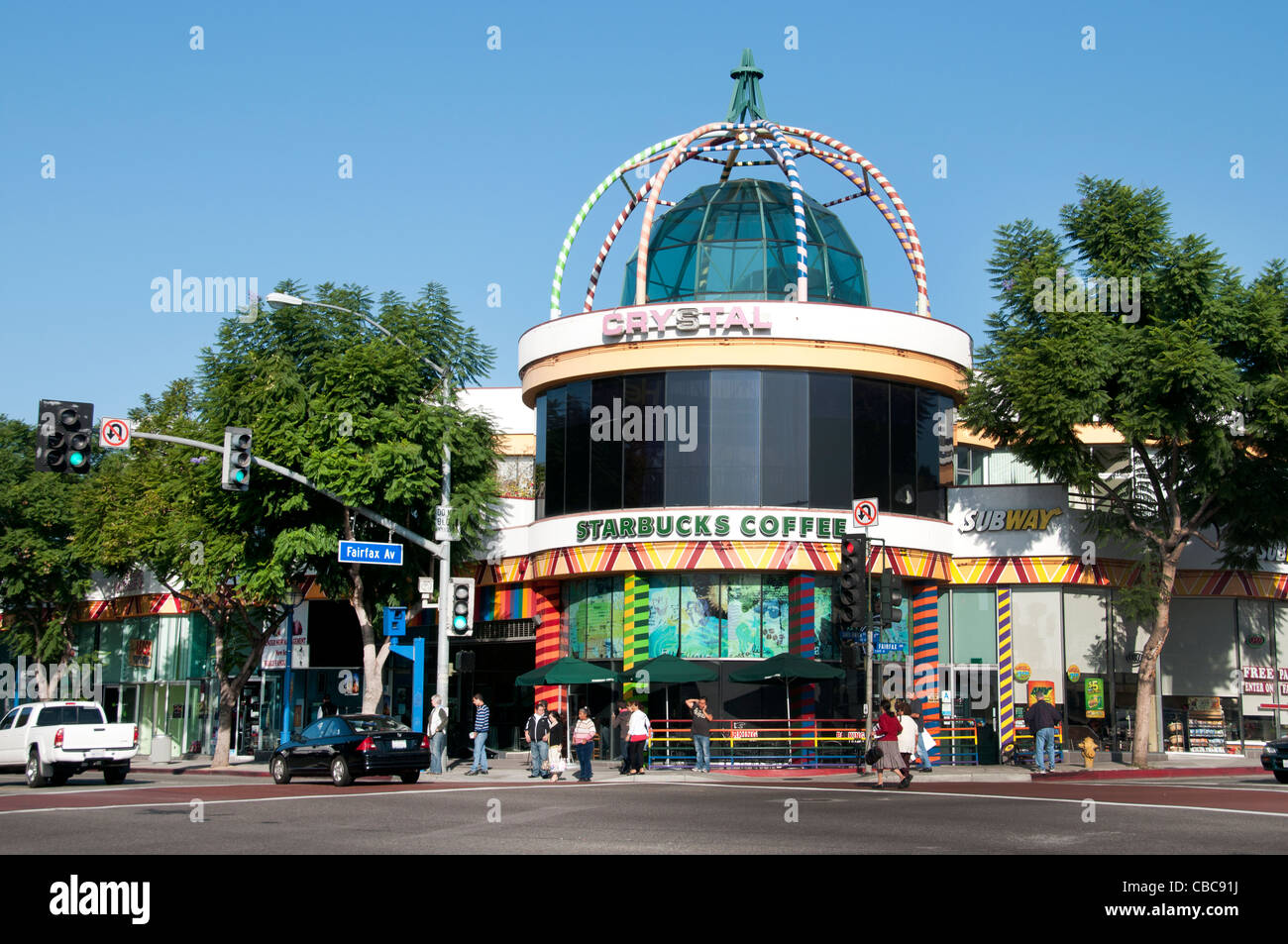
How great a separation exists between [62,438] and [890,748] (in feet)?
52.2

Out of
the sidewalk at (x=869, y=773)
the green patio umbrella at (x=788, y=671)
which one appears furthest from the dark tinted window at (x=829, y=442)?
the sidewalk at (x=869, y=773)

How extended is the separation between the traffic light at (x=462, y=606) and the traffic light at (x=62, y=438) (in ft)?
30.3

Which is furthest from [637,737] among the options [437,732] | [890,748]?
[890,748]

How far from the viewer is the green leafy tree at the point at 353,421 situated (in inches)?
1351

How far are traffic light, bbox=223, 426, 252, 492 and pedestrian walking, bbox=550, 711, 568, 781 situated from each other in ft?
29.1

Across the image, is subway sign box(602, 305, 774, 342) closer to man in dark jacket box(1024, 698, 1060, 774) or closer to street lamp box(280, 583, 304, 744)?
man in dark jacket box(1024, 698, 1060, 774)

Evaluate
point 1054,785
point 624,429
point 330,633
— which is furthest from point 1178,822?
point 330,633

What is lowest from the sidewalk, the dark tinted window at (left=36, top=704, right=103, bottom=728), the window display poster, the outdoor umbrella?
the sidewalk

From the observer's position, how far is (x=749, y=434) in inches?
1458

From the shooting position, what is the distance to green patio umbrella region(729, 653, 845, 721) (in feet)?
111

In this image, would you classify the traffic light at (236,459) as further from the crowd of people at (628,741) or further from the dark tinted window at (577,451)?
the dark tinted window at (577,451)

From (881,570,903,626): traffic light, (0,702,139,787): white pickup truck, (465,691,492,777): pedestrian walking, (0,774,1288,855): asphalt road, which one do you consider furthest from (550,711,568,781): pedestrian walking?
(0,702,139,787): white pickup truck

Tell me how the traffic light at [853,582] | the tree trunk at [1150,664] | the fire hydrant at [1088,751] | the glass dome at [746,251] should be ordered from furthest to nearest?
the glass dome at [746,251] < the tree trunk at [1150,664] < the fire hydrant at [1088,751] < the traffic light at [853,582]
